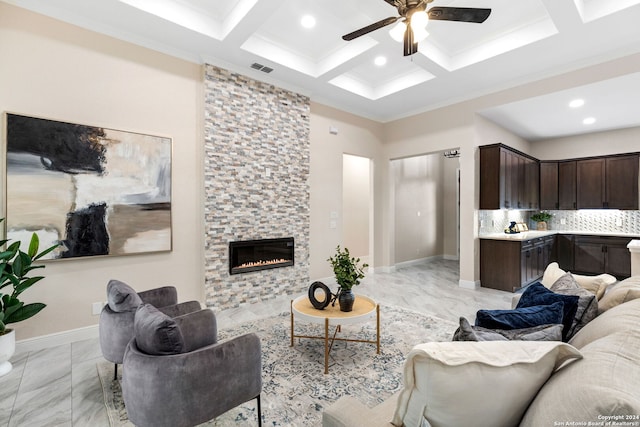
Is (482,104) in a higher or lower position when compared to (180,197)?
higher

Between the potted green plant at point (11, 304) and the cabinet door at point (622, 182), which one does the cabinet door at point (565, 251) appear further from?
the potted green plant at point (11, 304)

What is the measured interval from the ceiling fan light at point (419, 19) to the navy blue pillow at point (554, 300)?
2.25m

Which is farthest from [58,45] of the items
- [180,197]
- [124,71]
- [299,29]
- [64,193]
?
[299,29]

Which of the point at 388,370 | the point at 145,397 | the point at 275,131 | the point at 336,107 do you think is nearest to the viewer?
the point at 145,397

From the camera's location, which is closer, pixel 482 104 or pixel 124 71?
pixel 124 71

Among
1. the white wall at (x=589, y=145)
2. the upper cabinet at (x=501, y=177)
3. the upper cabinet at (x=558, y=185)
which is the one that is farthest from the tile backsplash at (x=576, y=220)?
the white wall at (x=589, y=145)

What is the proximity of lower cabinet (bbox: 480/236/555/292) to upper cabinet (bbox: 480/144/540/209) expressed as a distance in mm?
686

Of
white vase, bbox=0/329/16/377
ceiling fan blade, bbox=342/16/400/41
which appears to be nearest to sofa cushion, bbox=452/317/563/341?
ceiling fan blade, bbox=342/16/400/41

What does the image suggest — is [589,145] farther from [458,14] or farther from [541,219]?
[458,14]

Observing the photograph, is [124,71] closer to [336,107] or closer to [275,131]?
[275,131]

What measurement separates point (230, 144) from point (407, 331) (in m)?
3.38

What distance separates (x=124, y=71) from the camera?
349 cm

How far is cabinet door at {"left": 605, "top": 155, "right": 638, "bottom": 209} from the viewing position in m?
5.89

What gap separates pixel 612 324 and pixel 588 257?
6.66 meters
